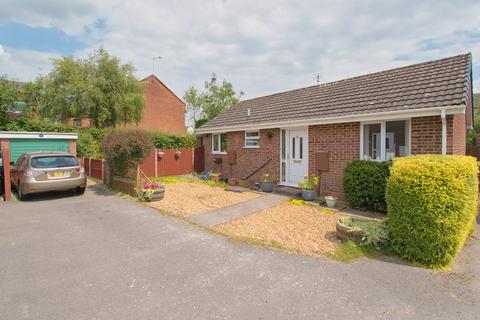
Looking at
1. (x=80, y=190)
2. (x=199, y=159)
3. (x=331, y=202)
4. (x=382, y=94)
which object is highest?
(x=382, y=94)

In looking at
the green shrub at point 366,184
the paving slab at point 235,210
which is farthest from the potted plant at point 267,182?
the green shrub at point 366,184

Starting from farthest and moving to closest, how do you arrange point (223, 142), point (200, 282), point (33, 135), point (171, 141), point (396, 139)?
point (171, 141)
point (223, 142)
point (33, 135)
point (396, 139)
point (200, 282)

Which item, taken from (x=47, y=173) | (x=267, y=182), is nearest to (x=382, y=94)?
(x=267, y=182)

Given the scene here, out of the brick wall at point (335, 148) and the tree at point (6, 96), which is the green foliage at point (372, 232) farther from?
the tree at point (6, 96)

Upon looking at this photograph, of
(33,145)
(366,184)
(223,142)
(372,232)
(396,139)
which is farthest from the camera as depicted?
(223,142)

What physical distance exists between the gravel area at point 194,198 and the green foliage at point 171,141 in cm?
558

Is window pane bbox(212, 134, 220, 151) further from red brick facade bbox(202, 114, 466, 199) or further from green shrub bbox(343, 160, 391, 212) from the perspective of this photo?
green shrub bbox(343, 160, 391, 212)

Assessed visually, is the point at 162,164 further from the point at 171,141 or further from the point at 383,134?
the point at 383,134

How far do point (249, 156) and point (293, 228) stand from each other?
21.6 feet

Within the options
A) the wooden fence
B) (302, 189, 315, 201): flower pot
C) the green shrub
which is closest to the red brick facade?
(302, 189, 315, 201): flower pot

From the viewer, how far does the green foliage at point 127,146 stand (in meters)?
9.49

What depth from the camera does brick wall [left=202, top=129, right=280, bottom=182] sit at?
11188mm

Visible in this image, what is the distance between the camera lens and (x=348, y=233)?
199 inches

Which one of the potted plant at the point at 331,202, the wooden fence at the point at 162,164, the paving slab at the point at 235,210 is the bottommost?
the paving slab at the point at 235,210
